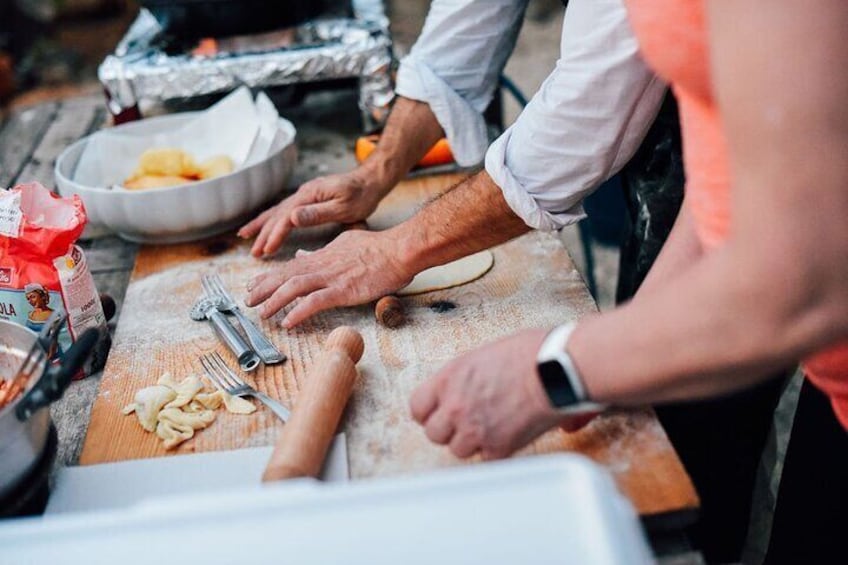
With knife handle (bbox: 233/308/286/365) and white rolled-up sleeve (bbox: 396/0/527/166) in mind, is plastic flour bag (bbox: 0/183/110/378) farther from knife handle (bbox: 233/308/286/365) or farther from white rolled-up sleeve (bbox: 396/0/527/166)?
white rolled-up sleeve (bbox: 396/0/527/166)

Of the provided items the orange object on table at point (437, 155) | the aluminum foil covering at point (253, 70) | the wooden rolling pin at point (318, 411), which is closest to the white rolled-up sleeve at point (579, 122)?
the wooden rolling pin at point (318, 411)

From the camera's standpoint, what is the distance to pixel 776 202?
0.63 metres

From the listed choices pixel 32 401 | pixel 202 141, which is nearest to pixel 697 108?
pixel 32 401

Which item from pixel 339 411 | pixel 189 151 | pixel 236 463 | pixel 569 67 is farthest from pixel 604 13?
pixel 189 151

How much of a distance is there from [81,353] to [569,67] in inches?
26.8

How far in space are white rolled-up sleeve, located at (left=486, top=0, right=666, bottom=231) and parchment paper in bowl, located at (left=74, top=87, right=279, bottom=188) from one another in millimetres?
607

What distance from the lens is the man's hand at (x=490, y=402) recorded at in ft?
2.69

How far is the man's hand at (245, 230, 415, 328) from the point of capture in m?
1.22

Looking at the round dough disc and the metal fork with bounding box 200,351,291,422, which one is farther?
the round dough disc

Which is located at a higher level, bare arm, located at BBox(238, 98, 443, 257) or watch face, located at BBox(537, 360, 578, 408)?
watch face, located at BBox(537, 360, 578, 408)

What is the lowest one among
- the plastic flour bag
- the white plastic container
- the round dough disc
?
the round dough disc

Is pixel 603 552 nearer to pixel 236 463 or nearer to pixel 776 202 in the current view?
pixel 776 202

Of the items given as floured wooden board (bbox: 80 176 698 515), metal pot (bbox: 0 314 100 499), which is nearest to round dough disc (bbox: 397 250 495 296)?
floured wooden board (bbox: 80 176 698 515)

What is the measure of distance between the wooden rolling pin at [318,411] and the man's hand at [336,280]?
0.44ft
